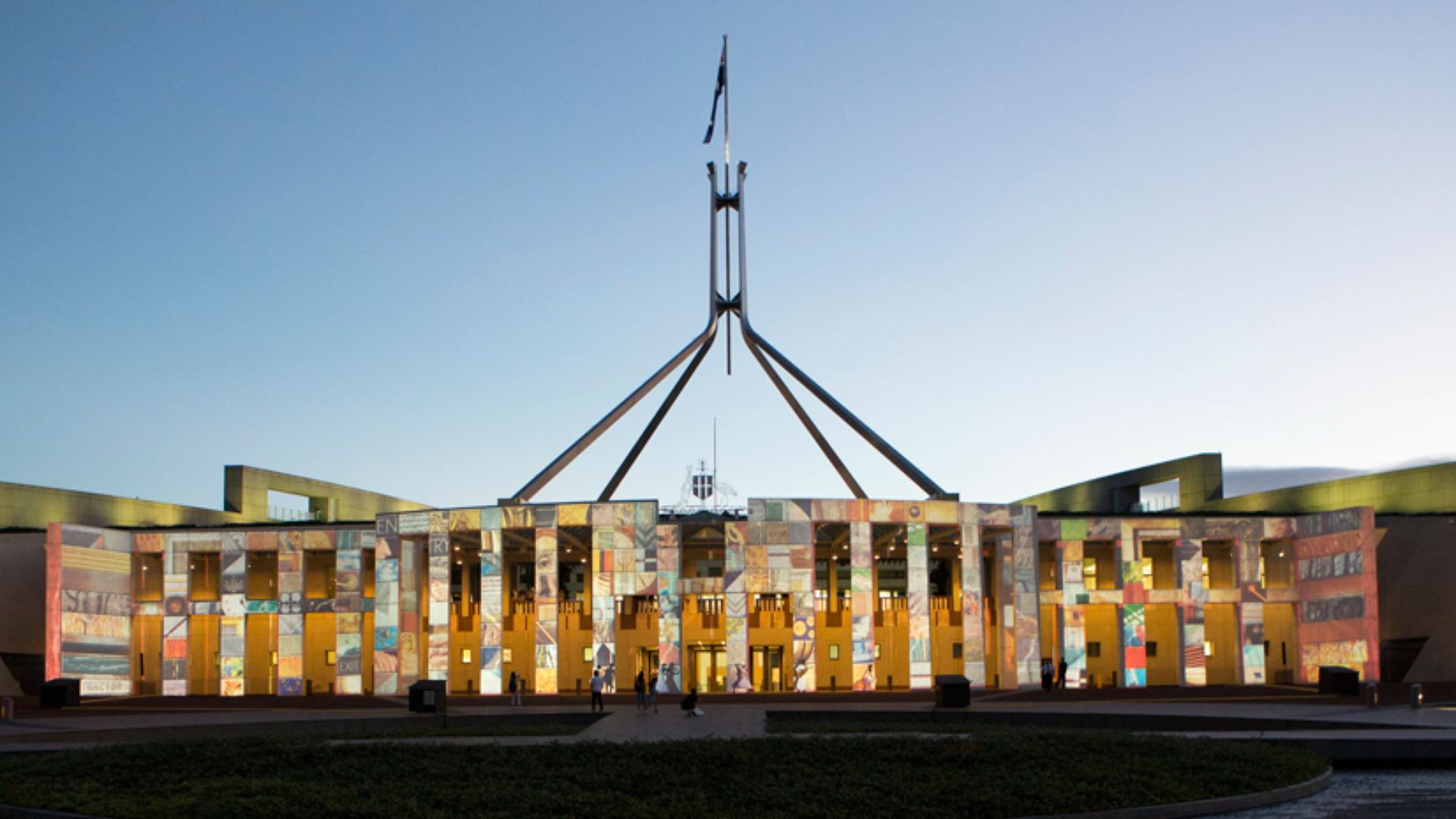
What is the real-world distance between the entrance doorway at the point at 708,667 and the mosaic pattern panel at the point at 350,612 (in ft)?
35.5

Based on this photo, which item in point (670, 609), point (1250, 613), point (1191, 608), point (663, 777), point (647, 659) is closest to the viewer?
point (663, 777)

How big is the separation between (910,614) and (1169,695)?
750cm

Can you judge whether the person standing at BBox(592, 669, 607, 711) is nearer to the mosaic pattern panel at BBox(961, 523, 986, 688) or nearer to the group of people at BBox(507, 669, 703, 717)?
the group of people at BBox(507, 669, 703, 717)

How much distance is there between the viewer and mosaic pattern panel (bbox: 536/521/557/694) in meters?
43.4

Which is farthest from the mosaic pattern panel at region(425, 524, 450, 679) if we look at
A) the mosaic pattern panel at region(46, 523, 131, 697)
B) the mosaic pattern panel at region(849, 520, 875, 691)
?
the mosaic pattern panel at region(849, 520, 875, 691)

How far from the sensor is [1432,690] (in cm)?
4162

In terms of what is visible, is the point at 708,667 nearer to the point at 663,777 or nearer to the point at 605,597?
the point at 605,597

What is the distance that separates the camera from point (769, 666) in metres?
49.0

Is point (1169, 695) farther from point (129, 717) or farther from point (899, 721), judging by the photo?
point (129, 717)

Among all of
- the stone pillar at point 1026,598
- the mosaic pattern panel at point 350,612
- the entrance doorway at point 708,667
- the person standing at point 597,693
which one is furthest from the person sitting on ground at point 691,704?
the mosaic pattern panel at point 350,612

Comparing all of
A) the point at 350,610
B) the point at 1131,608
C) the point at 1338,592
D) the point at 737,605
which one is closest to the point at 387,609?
the point at 350,610

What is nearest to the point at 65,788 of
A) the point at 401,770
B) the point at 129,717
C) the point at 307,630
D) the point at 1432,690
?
the point at 401,770

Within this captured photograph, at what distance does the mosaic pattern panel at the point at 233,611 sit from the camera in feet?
161

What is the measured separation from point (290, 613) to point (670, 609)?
14.2 m
